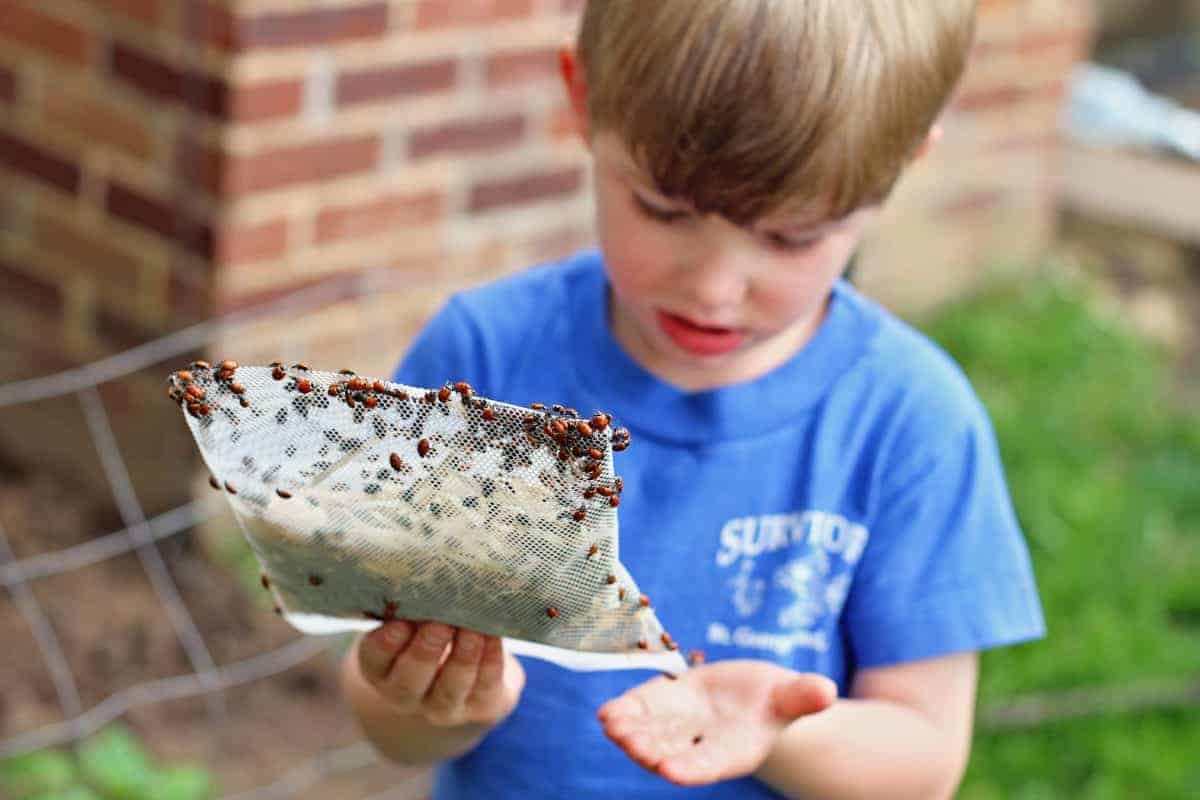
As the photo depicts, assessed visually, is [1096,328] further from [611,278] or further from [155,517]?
[611,278]

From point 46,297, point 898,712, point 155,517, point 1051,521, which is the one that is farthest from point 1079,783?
point 46,297

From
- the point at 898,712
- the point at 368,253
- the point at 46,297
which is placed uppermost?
the point at 898,712

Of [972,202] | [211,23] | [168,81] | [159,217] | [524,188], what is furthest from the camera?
[972,202]

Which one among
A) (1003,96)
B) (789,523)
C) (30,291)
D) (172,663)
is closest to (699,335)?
(789,523)

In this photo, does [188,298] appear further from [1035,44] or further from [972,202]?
[1035,44]

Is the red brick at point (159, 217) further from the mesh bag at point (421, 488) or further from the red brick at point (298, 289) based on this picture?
the mesh bag at point (421, 488)

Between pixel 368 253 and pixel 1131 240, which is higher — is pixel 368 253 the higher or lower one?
the higher one

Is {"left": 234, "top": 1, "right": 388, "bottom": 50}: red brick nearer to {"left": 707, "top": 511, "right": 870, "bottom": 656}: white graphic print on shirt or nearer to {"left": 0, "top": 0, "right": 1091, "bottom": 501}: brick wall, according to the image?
{"left": 0, "top": 0, "right": 1091, "bottom": 501}: brick wall
